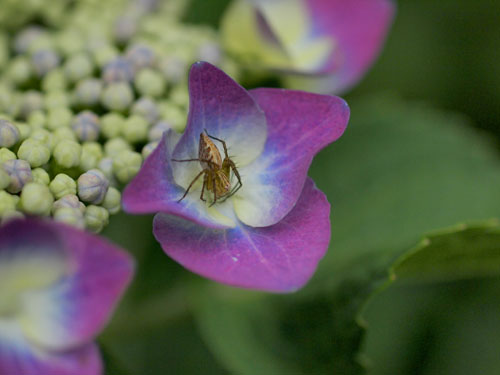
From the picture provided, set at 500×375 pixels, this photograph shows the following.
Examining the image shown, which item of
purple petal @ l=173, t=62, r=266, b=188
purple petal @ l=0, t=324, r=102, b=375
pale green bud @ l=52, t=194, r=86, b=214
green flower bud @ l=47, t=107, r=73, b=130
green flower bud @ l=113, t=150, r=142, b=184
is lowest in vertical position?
purple petal @ l=0, t=324, r=102, b=375

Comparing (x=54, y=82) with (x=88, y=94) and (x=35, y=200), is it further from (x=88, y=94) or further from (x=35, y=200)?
(x=35, y=200)

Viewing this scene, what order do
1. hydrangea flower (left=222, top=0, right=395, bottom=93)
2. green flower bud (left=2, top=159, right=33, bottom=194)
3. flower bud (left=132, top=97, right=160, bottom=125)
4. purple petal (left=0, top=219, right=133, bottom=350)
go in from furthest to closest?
hydrangea flower (left=222, top=0, right=395, bottom=93)
flower bud (left=132, top=97, right=160, bottom=125)
green flower bud (left=2, top=159, right=33, bottom=194)
purple petal (left=0, top=219, right=133, bottom=350)

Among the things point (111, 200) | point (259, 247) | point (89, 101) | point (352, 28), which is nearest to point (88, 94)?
point (89, 101)

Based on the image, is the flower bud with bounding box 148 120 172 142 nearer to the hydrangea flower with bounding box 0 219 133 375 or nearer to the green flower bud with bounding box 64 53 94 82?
the green flower bud with bounding box 64 53 94 82

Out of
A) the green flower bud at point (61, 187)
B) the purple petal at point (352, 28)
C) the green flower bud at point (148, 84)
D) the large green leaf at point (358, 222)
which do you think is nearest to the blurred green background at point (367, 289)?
the large green leaf at point (358, 222)

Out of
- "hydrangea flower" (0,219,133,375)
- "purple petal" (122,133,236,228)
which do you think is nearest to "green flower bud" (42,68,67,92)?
"purple petal" (122,133,236,228)

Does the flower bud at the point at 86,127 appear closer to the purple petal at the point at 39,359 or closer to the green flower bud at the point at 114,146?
the green flower bud at the point at 114,146
